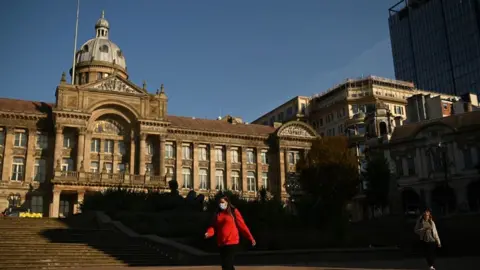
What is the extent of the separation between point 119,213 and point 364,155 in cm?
4127

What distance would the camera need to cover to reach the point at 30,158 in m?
52.1

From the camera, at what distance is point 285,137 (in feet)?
216

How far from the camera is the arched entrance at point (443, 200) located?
51125 mm

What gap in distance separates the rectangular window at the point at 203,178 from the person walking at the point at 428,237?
46.8 metres

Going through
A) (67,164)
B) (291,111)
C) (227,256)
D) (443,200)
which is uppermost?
(291,111)

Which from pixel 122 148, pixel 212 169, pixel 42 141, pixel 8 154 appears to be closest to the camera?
pixel 8 154

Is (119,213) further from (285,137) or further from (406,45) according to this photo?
(406,45)

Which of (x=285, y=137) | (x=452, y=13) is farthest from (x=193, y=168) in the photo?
(x=452, y=13)

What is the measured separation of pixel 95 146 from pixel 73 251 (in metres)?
37.2

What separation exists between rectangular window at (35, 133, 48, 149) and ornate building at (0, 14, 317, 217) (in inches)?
4.2

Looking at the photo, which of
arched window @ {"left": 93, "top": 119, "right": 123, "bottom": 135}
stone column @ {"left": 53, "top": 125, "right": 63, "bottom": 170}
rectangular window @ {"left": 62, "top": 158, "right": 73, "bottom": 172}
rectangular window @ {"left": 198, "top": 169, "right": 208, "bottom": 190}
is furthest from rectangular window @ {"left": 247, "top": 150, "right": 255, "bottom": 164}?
stone column @ {"left": 53, "top": 125, "right": 63, "bottom": 170}

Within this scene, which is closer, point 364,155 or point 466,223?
point 466,223

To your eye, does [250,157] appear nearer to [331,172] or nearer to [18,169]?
[331,172]

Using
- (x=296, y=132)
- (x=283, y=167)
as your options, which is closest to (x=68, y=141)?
(x=283, y=167)
